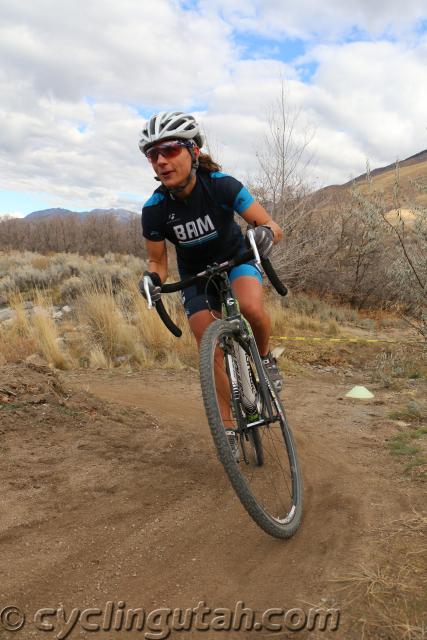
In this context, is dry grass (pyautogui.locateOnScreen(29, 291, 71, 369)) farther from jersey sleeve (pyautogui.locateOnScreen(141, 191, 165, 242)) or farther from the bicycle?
the bicycle

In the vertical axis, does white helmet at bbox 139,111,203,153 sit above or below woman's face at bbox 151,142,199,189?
above

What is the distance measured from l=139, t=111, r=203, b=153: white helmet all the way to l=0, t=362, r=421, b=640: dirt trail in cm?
214

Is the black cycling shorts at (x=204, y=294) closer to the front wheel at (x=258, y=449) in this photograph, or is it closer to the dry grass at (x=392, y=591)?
the front wheel at (x=258, y=449)

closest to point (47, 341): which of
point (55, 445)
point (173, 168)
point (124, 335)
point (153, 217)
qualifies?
point (124, 335)

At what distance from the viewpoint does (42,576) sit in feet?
6.91

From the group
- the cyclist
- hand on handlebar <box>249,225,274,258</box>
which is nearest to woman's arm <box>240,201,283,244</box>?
the cyclist

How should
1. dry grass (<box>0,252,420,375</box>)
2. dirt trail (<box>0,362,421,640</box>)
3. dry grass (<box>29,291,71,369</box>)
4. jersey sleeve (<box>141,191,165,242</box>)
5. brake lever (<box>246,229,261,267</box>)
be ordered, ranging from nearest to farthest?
dirt trail (<box>0,362,421,640</box>) → brake lever (<box>246,229,261,267</box>) → jersey sleeve (<box>141,191,165,242</box>) → dry grass (<box>29,291,71,369</box>) → dry grass (<box>0,252,420,375</box>)

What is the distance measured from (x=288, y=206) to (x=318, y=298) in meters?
2.85

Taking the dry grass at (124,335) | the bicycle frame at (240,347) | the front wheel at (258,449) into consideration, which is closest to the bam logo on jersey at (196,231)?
the bicycle frame at (240,347)

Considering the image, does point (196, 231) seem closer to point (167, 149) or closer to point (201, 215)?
point (201, 215)

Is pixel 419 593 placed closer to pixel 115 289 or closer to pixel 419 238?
pixel 419 238

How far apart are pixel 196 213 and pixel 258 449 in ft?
5.33

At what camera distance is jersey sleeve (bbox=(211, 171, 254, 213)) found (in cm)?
325

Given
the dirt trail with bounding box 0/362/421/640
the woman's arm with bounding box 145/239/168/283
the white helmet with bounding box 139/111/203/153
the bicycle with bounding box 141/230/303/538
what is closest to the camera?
the dirt trail with bounding box 0/362/421/640
